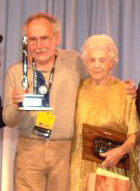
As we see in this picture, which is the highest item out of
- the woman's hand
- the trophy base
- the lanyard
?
the lanyard

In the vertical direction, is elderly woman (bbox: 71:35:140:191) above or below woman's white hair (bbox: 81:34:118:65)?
below

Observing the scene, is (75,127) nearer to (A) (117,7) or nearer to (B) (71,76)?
(B) (71,76)

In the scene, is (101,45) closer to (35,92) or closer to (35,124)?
(35,92)

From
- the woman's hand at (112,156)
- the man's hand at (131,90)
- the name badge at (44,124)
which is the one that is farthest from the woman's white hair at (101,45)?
the woman's hand at (112,156)

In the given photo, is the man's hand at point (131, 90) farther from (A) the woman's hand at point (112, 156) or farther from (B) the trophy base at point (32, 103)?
(B) the trophy base at point (32, 103)

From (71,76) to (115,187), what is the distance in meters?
0.72

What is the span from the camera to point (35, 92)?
7.30 feet

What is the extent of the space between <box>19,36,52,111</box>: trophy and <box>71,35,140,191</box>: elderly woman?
0.23m

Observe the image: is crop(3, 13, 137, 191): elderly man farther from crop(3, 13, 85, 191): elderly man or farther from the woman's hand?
the woman's hand

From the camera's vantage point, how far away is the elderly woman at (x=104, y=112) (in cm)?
224

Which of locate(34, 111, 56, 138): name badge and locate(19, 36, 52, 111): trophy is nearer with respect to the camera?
locate(19, 36, 52, 111): trophy

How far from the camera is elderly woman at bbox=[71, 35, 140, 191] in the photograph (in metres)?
2.24

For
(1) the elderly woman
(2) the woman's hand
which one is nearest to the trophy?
(1) the elderly woman

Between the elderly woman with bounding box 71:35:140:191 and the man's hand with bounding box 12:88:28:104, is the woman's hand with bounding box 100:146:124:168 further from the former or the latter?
the man's hand with bounding box 12:88:28:104
